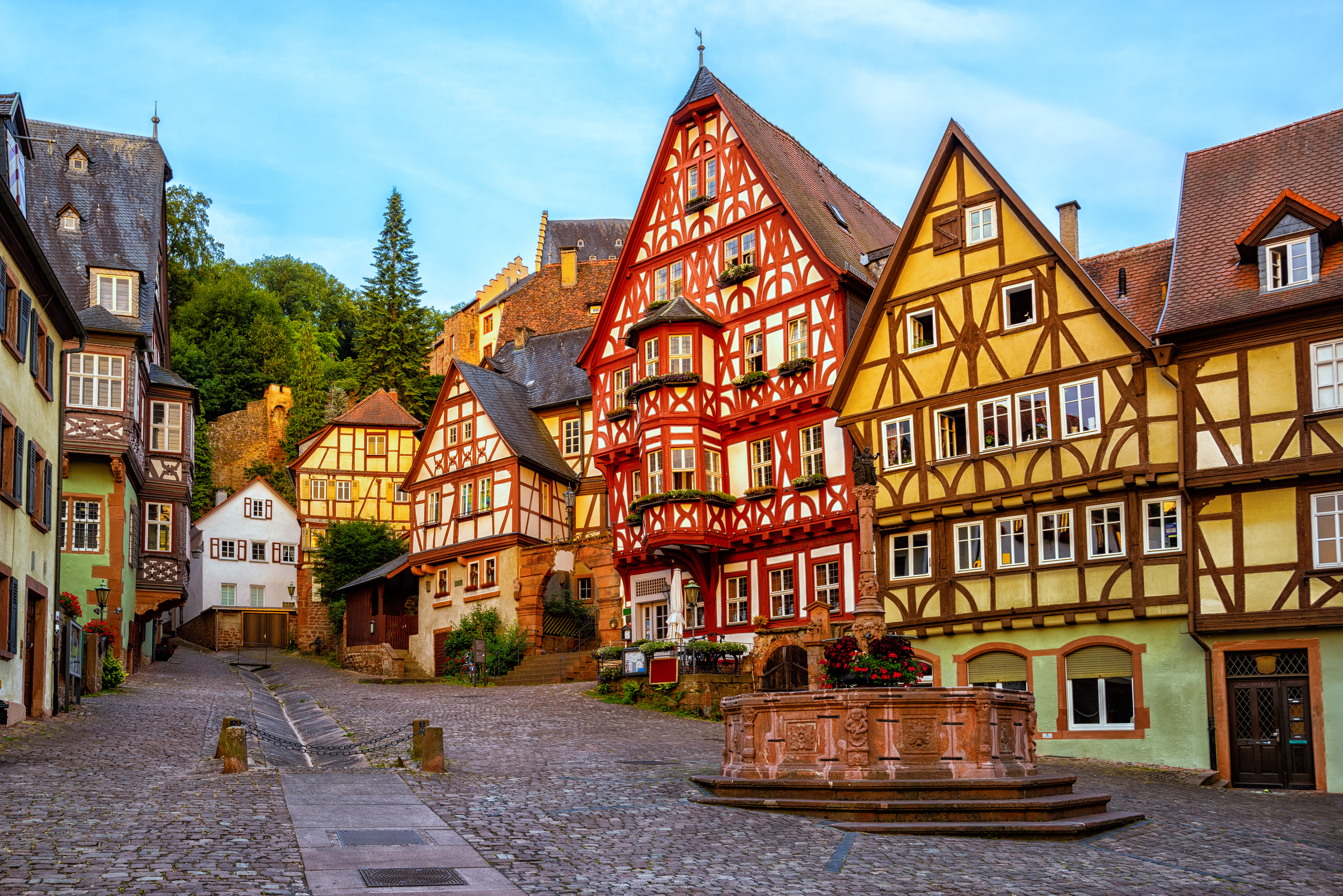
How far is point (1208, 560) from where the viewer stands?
25.1 metres

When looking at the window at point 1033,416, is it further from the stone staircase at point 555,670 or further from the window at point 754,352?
the stone staircase at point 555,670

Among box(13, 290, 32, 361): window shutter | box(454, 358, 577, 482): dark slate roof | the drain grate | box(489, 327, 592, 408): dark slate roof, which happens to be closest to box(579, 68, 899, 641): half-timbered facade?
box(454, 358, 577, 482): dark slate roof

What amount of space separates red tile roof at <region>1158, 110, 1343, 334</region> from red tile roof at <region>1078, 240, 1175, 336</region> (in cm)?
86

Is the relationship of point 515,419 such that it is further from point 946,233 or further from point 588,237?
point 588,237

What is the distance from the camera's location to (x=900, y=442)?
100ft

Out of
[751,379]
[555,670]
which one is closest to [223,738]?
[751,379]

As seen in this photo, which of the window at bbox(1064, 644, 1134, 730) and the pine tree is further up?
the pine tree

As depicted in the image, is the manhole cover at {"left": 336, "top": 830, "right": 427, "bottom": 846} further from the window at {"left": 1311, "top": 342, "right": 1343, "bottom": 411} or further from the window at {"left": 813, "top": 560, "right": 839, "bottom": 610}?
the window at {"left": 813, "top": 560, "right": 839, "bottom": 610}

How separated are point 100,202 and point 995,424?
26.3 m

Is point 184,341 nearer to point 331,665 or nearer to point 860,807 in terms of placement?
point 331,665

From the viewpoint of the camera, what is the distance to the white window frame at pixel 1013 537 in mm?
27938

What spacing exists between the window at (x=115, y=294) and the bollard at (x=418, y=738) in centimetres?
2108

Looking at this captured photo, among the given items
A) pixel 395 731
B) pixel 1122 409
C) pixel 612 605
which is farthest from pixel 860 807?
pixel 612 605

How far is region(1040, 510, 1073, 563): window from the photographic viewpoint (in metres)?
27.4
